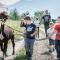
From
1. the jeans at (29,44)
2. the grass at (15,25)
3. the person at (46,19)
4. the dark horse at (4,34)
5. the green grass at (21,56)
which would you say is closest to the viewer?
the jeans at (29,44)

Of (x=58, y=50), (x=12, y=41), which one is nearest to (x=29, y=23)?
(x=58, y=50)

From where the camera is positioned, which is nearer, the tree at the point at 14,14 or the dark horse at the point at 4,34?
the dark horse at the point at 4,34

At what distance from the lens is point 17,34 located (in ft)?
22.4

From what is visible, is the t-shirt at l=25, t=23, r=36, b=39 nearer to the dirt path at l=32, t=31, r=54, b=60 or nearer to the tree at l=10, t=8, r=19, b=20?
the dirt path at l=32, t=31, r=54, b=60

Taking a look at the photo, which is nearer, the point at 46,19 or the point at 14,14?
the point at 14,14

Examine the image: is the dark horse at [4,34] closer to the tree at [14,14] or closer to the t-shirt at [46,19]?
the tree at [14,14]

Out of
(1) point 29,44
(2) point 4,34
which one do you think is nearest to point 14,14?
(2) point 4,34

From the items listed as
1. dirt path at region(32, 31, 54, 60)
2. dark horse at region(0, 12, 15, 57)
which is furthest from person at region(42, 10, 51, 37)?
dark horse at region(0, 12, 15, 57)

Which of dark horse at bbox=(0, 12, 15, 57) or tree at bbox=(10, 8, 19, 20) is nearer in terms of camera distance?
dark horse at bbox=(0, 12, 15, 57)

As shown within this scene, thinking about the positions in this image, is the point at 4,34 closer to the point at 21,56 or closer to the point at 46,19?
the point at 21,56

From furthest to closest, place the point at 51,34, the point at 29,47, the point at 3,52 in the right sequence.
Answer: the point at 3,52
the point at 51,34
the point at 29,47

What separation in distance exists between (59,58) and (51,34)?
2.12 ft

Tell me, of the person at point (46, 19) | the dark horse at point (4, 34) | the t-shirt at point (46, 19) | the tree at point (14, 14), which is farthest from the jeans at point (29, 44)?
the t-shirt at point (46, 19)

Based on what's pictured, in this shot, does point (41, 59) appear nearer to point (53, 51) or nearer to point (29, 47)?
point (53, 51)
